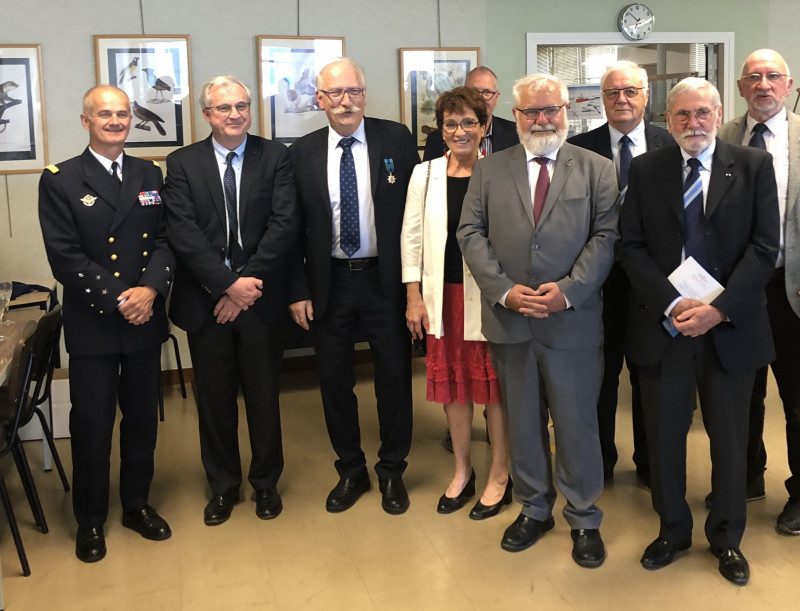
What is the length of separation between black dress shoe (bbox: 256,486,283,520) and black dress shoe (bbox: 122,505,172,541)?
380 millimetres

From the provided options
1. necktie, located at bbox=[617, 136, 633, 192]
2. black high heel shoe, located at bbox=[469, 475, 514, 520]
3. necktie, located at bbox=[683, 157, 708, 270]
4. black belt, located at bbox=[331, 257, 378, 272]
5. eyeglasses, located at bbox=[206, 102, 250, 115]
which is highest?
eyeglasses, located at bbox=[206, 102, 250, 115]

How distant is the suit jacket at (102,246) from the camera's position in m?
3.04

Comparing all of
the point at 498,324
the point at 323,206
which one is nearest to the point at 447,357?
the point at 498,324

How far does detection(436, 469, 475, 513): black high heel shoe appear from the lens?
3506 millimetres

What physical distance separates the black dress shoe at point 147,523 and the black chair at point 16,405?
16.0 inches

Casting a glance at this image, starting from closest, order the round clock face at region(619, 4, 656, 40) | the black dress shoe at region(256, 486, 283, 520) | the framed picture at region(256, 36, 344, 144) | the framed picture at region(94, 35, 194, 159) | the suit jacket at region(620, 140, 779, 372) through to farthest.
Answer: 1. the suit jacket at region(620, 140, 779, 372)
2. the black dress shoe at region(256, 486, 283, 520)
3. the framed picture at region(94, 35, 194, 159)
4. the framed picture at region(256, 36, 344, 144)
5. the round clock face at region(619, 4, 656, 40)

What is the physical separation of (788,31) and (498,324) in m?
5.06

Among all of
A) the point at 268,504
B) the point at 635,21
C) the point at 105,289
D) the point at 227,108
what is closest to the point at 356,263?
the point at 227,108

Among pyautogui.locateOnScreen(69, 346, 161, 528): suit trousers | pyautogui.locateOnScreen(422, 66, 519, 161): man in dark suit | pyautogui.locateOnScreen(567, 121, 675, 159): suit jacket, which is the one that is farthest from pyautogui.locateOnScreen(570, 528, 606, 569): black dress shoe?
pyautogui.locateOnScreen(422, 66, 519, 161): man in dark suit

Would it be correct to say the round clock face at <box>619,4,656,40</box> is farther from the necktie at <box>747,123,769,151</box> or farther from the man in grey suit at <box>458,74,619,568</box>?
the man in grey suit at <box>458,74,619,568</box>

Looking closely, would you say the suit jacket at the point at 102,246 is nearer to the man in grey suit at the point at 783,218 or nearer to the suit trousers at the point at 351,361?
the suit trousers at the point at 351,361

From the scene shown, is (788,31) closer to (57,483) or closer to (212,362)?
(212,362)

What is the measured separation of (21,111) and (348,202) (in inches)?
116

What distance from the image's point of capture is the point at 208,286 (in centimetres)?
325
